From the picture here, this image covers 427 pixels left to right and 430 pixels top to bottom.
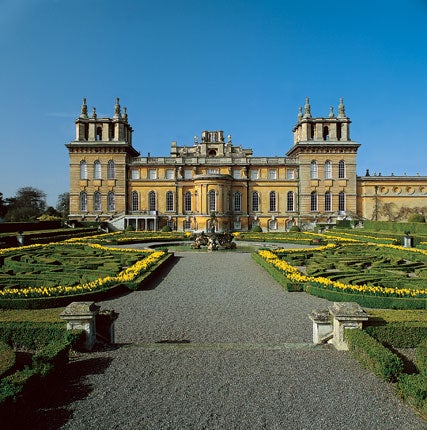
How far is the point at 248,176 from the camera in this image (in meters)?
45.5

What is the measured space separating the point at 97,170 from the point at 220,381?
41486 mm

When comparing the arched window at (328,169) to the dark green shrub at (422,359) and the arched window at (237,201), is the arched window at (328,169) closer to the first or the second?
the arched window at (237,201)

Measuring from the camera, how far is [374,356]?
5332mm

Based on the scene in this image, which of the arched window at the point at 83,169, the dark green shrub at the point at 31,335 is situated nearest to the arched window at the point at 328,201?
the arched window at the point at 83,169

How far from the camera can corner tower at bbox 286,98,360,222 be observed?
43.7 meters

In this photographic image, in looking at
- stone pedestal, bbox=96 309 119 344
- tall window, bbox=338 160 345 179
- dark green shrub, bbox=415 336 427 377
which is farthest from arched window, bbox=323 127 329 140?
stone pedestal, bbox=96 309 119 344

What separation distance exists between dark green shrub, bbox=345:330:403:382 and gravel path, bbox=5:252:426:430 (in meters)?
0.13

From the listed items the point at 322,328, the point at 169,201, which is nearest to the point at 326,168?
the point at 169,201

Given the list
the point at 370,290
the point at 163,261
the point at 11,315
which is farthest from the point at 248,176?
the point at 11,315

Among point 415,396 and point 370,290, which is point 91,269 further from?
point 415,396

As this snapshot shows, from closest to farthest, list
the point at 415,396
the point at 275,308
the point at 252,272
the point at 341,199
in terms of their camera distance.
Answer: the point at 415,396 → the point at 275,308 → the point at 252,272 → the point at 341,199

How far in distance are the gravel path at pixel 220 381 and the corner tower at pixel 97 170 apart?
36637 mm

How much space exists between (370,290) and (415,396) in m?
5.37

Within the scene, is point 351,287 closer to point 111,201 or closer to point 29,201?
point 111,201
